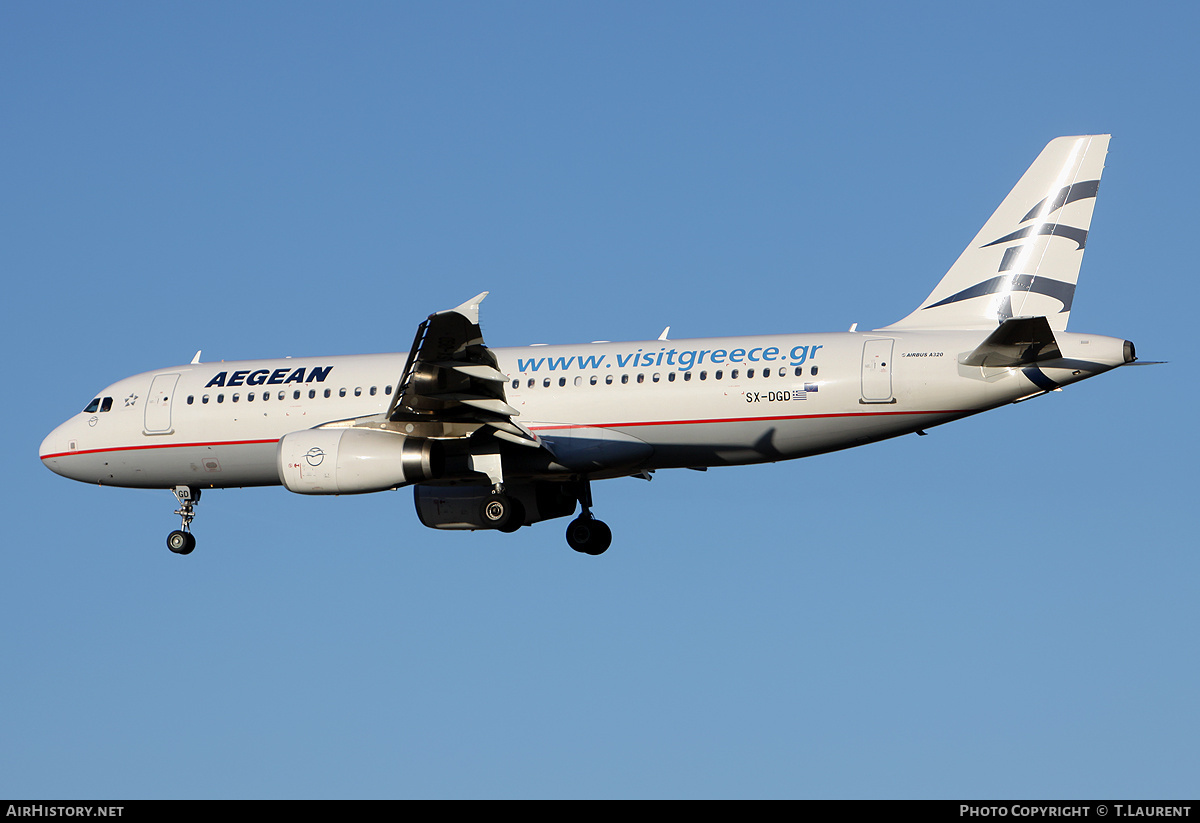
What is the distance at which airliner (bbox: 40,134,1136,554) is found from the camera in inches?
1024

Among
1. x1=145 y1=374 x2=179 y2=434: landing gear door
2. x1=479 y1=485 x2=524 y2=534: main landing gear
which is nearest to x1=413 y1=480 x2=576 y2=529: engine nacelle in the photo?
x1=479 y1=485 x2=524 y2=534: main landing gear

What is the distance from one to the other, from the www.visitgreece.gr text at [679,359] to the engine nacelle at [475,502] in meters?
2.63

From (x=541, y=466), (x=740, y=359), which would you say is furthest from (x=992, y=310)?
(x=541, y=466)

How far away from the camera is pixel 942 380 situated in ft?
86.3

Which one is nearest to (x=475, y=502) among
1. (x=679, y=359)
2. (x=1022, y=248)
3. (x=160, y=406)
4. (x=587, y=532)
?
(x=587, y=532)

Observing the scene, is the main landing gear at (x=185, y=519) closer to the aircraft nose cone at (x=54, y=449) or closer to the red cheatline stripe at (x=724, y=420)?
the aircraft nose cone at (x=54, y=449)

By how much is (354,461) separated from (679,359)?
21.1 ft

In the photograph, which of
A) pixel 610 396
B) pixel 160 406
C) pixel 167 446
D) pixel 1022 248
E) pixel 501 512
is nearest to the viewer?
pixel 610 396

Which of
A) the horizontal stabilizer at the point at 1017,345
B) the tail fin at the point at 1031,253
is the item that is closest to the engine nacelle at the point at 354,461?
the tail fin at the point at 1031,253

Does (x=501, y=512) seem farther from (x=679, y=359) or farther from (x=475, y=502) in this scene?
(x=679, y=359)

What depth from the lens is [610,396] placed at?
2798cm

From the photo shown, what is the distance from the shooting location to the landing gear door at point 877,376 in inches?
1049

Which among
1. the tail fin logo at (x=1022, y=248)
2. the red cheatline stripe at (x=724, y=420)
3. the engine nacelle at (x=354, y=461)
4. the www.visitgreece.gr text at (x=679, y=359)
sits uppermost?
the tail fin logo at (x=1022, y=248)

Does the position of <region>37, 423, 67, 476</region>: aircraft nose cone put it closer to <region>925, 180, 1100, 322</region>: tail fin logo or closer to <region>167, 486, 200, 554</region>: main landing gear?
<region>167, 486, 200, 554</region>: main landing gear
